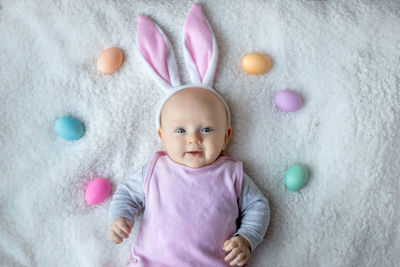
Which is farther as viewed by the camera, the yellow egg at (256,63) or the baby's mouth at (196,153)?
the yellow egg at (256,63)

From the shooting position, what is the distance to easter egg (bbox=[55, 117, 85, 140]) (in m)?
1.14

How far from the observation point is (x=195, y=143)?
1040 millimetres

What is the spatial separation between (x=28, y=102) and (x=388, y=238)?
112 cm

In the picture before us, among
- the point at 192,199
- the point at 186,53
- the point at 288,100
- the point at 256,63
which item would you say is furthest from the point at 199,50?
the point at 192,199

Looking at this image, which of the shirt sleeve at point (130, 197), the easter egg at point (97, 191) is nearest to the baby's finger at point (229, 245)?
the shirt sleeve at point (130, 197)

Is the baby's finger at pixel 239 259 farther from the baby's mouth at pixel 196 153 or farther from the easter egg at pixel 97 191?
the easter egg at pixel 97 191

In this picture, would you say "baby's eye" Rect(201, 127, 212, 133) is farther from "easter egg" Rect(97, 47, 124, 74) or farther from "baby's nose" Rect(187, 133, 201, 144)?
"easter egg" Rect(97, 47, 124, 74)

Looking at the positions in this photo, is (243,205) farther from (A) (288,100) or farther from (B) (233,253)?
(A) (288,100)

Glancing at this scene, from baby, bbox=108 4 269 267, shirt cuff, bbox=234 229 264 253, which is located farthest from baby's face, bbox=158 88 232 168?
shirt cuff, bbox=234 229 264 253

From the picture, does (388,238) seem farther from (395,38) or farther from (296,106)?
(395,38)

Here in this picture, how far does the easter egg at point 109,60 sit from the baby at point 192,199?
7.8 inches

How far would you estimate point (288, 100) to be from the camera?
1.15m

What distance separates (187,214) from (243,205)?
6.5 inches

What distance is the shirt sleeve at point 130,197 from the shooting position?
1.09m
